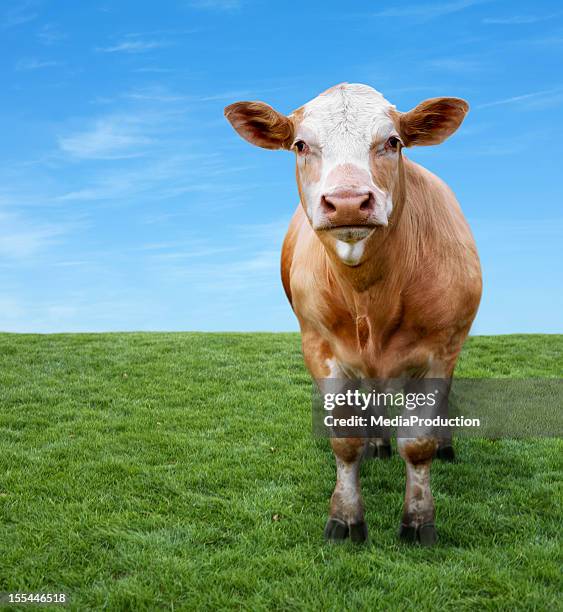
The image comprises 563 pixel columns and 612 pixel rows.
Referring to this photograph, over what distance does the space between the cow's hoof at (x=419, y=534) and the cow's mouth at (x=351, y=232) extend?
2.25 meters

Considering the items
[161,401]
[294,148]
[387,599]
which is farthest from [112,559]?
[161,401]

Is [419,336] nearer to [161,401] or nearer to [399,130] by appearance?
[399,130]

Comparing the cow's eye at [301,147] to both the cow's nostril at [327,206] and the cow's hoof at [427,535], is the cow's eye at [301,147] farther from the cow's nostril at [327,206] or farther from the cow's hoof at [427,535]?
the cow's hoof at [427,535]

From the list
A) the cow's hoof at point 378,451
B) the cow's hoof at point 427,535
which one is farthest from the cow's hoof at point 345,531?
the cow's hoof at point 378,451

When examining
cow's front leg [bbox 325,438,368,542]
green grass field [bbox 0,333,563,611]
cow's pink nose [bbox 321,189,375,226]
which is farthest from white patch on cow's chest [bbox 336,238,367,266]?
green grass field [bbox 0,333,563,611]

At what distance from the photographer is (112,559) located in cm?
459

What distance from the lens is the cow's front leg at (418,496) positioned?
4.80 m

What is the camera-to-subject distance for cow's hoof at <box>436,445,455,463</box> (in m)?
6.79

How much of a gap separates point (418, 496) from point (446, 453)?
6.69 ft

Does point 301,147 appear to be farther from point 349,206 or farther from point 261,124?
point 349,206

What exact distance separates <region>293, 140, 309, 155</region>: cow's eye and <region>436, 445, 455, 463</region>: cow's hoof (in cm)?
386

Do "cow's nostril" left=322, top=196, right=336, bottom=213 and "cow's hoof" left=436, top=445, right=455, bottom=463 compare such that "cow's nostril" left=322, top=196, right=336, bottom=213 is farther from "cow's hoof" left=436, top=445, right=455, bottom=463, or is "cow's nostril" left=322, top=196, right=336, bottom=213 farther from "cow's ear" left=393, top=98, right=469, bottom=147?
"cow's hoof" left=436, top=445, right=455, bottom=463

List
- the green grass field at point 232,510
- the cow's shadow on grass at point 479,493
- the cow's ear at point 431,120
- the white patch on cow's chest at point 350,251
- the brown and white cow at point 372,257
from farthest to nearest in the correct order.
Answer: the cow's shadow on grass at point 479,493 → the cow's ear at point 431,120 → the green grass field at point 232,510 → the white patch on cow's chest at point 350,251 → the brown and white cow at point 372,257

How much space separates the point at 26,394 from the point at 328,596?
22.7 feet
